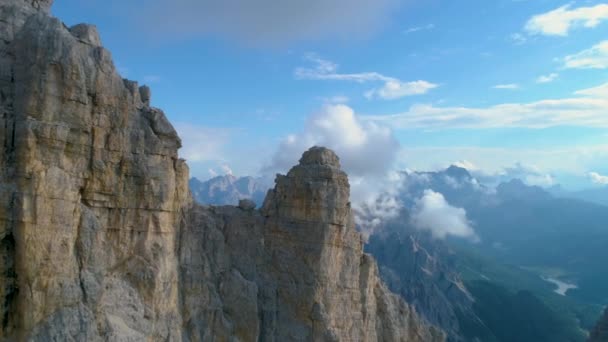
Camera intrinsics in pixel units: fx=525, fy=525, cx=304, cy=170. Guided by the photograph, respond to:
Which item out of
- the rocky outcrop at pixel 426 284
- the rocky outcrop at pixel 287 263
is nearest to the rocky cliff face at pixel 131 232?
the rocky outcrop at pixel 287 263

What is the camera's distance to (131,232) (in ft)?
112

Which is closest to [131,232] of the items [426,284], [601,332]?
[601,332]

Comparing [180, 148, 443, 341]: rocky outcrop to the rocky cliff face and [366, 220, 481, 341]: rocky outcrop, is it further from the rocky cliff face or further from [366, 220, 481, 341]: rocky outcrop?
[366, 220, 481, 341]: rocky outcrop

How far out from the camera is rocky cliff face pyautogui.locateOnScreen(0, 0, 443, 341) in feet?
91.9

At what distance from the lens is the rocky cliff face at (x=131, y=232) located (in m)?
28.0

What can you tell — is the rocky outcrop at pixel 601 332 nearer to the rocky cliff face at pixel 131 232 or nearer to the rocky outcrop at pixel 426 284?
the rocky outcrop at pixel 426 284

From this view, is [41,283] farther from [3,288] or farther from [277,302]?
[277,302]

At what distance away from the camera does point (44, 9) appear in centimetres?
3472

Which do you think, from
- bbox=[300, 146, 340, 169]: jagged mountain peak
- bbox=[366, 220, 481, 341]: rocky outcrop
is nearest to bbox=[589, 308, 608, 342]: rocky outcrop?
bbox=[366, 220, 481, 341]: rocky outcrop

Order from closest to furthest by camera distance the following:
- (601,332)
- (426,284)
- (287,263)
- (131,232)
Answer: (131,232)
(287,263)
(601,332)
(426,284)

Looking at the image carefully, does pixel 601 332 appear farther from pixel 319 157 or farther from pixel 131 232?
pixel 131 232

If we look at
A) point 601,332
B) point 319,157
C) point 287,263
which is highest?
point 319,157

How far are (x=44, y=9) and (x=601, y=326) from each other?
93.8 meters

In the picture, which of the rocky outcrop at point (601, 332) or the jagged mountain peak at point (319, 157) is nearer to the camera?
the jagged mountain peak at point (319, 157)
